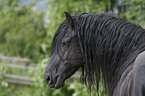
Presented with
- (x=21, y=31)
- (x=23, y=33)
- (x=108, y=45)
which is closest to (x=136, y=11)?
(x=108, y=45)

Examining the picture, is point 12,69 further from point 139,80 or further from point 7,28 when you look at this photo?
point 139,80

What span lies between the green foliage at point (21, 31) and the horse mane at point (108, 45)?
18.8 ft

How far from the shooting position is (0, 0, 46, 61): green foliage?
22.7ft

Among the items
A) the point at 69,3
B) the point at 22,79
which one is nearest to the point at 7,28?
the point at 22,79

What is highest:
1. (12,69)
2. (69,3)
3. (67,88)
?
(69,3)

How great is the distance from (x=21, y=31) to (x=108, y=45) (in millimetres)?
6889

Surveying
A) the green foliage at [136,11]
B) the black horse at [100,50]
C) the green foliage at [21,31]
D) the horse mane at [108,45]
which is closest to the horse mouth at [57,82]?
the black horse at [100,50]

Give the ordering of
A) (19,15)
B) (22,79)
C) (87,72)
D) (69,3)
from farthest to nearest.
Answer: (19,15) → (22,79) → (69,3) → (87,72)

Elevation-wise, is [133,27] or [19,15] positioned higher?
[133,27]

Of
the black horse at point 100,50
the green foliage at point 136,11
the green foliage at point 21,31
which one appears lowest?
the green foliage at point 21,31

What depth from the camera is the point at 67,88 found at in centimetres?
280

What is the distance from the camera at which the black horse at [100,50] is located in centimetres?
77

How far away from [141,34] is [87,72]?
0.30 metres

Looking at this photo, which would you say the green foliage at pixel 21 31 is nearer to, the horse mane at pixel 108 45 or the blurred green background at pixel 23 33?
the blurred green background at pixel 23 33
